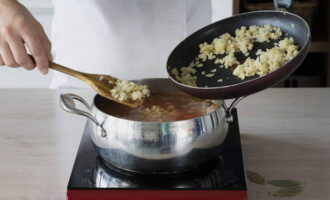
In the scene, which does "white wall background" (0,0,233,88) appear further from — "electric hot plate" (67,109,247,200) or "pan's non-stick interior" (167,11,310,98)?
"electric hot plate" (67,109,247,200)

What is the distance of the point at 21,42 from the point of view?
39.4 inches

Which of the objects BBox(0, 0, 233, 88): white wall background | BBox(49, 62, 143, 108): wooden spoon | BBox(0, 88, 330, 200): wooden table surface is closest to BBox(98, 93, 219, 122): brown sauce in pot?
BBox(49, 62, 143, 108): wooden spoon

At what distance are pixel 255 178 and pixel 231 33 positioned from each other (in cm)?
29

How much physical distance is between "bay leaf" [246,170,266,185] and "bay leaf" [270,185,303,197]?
37 mm

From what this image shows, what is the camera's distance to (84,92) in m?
1.35

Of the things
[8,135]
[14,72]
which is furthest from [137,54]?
[14,72]

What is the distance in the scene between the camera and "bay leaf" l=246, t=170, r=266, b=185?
967 millimetres

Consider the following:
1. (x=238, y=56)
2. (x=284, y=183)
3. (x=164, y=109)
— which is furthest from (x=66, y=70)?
(x=284, y=183)

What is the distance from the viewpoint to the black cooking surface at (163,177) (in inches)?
34.7

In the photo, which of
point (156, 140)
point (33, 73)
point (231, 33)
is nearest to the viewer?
point (156, 140)

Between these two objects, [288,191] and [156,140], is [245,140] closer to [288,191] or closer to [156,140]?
[288,191]

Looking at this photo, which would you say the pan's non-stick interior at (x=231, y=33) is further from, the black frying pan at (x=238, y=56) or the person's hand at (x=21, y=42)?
the person's hand at (x=21, y=42)

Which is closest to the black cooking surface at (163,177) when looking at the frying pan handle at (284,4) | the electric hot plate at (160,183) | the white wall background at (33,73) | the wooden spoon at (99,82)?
the electric hot plate at (160,183)

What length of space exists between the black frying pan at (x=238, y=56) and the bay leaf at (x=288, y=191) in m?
0.18
